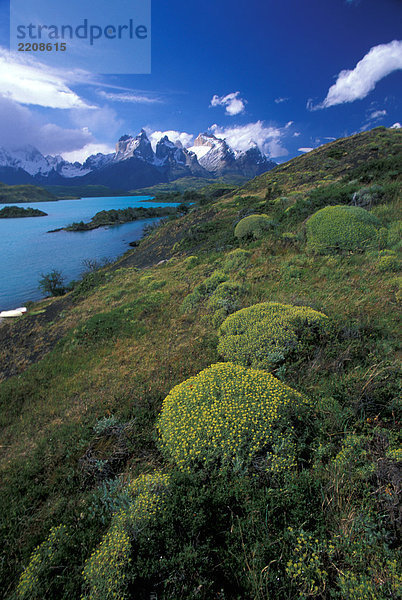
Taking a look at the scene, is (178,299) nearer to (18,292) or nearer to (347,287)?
(347,287)

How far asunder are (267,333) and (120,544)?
13.3 feet

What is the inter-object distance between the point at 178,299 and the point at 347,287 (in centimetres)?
669

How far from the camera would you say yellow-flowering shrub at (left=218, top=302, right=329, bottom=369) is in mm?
4859

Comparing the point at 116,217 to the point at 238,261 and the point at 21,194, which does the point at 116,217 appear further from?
the point at 21,194

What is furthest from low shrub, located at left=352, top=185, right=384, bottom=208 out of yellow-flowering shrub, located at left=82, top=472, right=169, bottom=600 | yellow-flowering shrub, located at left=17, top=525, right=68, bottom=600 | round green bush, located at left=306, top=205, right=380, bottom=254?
yellow-flowering shrub, located at left=17, top=525, right=68, bottom=600

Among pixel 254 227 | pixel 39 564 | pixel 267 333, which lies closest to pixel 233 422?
pixel 267 333

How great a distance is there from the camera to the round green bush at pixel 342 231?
8523 millimetres

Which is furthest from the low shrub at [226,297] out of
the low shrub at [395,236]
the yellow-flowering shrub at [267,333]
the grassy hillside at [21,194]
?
the grassy hillside at [21,194]

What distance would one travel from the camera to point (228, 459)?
3033 millimetres

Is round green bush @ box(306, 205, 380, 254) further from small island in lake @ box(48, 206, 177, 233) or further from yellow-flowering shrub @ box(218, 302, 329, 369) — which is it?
small island in lake @ box(48, 206, 177, 233)

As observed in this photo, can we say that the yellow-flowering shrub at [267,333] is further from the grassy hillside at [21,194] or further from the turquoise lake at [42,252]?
→ the grassy hillside at [21,194]

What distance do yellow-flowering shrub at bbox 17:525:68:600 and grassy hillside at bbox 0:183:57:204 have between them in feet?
731

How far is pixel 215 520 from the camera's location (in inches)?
101

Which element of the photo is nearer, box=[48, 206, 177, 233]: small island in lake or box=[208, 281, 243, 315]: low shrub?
box=[208, 281, 243, 315]: low shrub
